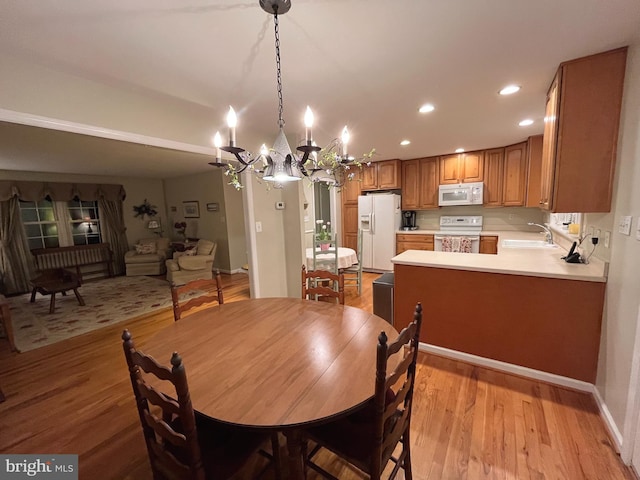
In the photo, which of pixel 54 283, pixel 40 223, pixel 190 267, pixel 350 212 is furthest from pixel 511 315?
pixel 40 223

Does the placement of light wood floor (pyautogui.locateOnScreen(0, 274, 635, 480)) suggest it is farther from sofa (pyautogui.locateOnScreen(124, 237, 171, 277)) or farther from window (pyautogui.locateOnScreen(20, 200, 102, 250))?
window (pyautogui.locateOnScreen(20, 200, 102, 250))

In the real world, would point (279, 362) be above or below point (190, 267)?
above

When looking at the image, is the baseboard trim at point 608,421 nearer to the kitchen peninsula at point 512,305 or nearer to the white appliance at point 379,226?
the kitchen peninsula at point 512,305

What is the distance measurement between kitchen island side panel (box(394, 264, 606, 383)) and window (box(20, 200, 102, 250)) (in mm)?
6860

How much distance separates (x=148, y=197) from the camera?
6711 millimetres

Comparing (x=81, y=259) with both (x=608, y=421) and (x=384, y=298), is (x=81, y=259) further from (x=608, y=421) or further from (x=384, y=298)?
(x=608, y=421)

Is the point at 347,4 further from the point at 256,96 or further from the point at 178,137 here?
the point at 178,137

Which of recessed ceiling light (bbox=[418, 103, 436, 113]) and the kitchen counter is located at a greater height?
recessed ceiling light (bbox=[418, 103, 436, 113])

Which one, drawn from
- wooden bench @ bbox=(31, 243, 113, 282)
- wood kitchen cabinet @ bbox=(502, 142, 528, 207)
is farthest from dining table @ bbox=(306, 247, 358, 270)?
wooden bench @ bbox=(31, 243, 113, 282)

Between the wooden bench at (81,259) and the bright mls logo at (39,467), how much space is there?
4.50 metres

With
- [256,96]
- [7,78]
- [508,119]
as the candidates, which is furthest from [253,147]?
[508,119]

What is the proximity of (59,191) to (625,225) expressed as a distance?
26.3ft

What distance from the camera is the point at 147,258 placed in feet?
19.3

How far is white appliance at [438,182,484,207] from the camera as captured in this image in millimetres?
4457
